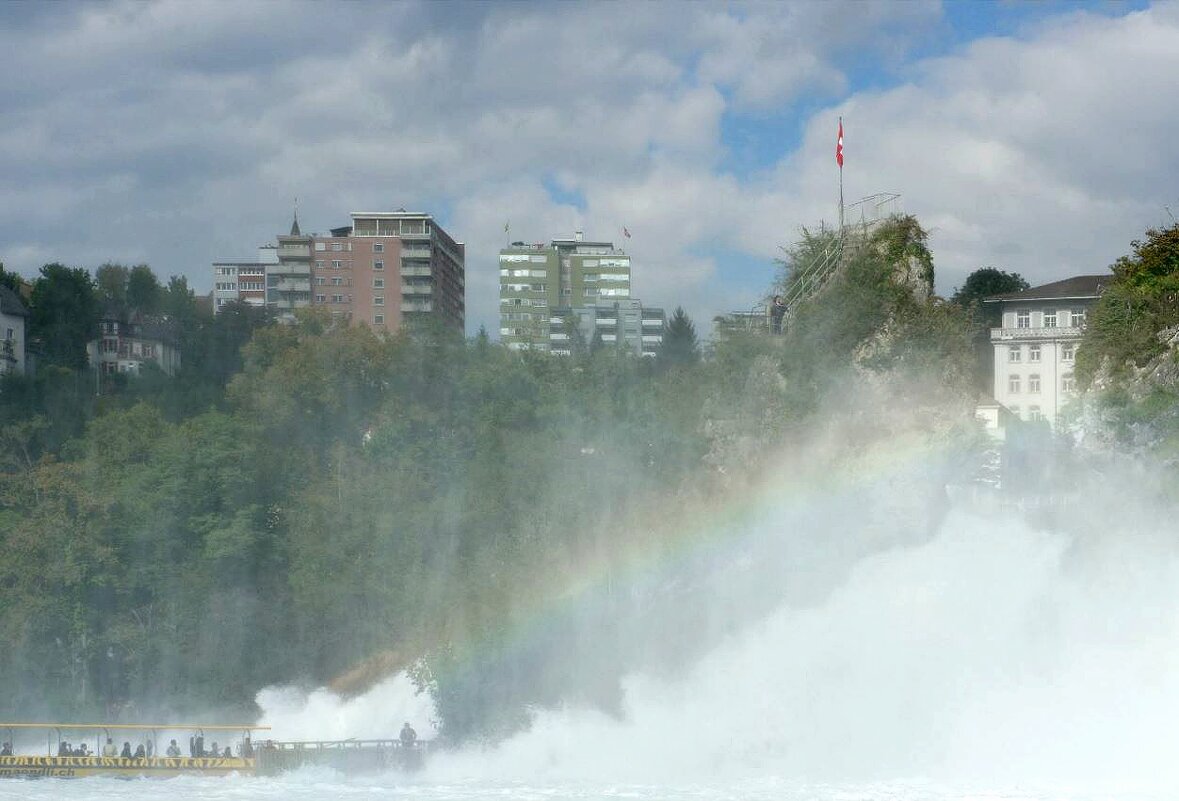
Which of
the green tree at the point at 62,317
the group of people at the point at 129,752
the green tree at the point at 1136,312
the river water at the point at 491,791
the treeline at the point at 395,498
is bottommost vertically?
the river water at the point at 491,791

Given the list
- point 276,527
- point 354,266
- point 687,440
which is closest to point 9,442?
point 276,527

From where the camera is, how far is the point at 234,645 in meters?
57.2

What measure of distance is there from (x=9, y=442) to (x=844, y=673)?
44187 mm

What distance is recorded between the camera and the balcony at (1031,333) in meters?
67.3

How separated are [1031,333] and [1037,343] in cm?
59

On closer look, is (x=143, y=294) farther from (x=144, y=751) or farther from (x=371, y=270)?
(x=144, y=751)

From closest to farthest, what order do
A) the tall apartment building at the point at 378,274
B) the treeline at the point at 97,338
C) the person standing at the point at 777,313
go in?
the person standing at the point at 777,313, the treeline at the point at 97,338, the tall apartment building at the point at 378,274

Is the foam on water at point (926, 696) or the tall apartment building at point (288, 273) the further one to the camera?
the tall apartment building at point (288, 273)

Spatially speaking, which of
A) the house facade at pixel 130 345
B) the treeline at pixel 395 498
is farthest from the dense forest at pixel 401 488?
the house facade at pixel 130 345

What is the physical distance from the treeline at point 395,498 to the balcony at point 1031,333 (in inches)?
669

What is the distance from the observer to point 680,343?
283 feet

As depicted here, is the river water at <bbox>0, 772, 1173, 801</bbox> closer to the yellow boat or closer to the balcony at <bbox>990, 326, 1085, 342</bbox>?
the yellow boat

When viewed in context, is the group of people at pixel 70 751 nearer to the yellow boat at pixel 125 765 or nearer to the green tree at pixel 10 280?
the yellow boat at pixel 125 765

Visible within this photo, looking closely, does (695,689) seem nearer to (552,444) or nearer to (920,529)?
(920,529)
